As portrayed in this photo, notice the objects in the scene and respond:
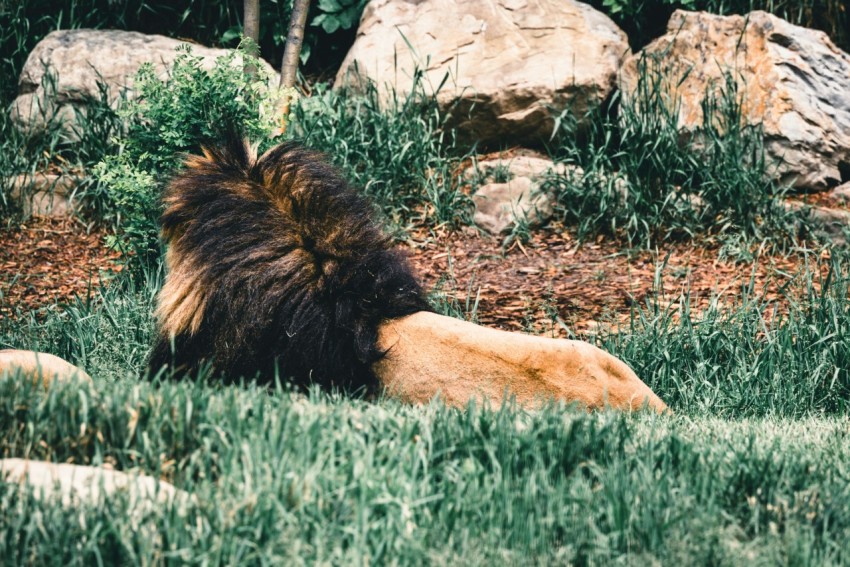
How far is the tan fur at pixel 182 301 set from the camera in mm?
3855

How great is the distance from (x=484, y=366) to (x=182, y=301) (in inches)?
52.2

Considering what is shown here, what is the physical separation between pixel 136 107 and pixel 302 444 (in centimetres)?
343

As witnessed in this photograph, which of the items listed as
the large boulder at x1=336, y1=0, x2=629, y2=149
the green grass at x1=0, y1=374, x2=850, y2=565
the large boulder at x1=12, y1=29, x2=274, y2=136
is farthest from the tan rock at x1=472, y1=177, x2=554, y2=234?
the green grass at x1=0, y1=374, x2=850, y2=565

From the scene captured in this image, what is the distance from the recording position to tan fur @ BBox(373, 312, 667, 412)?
3887mm

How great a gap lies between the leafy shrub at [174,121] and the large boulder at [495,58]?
2.05m

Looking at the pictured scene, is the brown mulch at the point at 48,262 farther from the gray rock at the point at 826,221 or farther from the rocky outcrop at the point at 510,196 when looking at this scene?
the gray rock at the point at 826,221

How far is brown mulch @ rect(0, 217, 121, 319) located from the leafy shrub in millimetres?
552

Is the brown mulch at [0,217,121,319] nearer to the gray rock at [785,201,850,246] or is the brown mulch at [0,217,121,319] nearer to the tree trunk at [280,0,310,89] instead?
the tree trunk at [280,0,310,89]

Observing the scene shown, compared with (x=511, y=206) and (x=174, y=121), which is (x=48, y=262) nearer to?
(x=174, y=121)

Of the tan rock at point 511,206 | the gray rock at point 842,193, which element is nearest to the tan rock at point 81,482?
the tan rock at point 511,206

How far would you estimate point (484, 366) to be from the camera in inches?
154

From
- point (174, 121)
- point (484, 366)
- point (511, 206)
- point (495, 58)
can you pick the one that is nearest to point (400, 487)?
point (484, 366)

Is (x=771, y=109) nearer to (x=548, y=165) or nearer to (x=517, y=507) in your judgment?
(x=548, y=165)

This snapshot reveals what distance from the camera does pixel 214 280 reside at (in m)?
3.82
